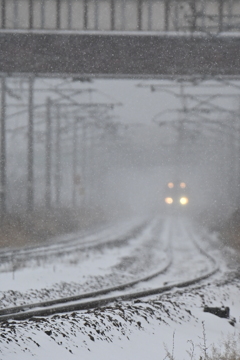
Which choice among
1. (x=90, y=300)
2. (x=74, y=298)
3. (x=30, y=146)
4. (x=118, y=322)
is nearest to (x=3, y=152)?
(x=30, y=146)

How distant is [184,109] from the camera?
29969mm

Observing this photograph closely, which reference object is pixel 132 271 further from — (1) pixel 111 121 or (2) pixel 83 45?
(1) pixel 111 121

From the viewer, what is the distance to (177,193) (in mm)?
52000

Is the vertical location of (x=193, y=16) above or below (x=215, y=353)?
above

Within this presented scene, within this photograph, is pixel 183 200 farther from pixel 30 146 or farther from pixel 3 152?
pixel 3 152

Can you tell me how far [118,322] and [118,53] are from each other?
36.6 ft

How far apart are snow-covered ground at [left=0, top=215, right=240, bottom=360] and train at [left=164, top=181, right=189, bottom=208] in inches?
1390

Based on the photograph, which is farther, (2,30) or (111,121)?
(111,121)

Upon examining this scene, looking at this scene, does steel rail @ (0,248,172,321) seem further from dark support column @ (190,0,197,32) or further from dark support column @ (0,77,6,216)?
dark support column @ (0,77,6,216)

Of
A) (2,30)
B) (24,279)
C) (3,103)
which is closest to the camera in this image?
(24,279)

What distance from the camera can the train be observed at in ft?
171

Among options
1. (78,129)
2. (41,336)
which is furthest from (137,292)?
(78,129)

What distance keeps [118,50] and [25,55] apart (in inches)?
101

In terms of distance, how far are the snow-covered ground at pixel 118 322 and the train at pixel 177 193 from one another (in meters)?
35.3
